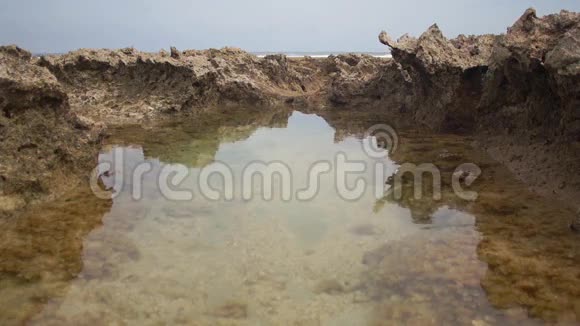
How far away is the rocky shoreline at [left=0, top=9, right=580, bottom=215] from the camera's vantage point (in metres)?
4.27

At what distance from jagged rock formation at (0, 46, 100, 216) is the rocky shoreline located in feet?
0.04

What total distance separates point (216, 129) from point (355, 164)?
349 cm

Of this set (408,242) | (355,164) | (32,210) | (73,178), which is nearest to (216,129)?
(355,164)

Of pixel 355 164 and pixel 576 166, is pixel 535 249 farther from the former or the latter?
pixel 355 164

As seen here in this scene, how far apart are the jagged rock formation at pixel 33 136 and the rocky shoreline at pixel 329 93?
0.01m

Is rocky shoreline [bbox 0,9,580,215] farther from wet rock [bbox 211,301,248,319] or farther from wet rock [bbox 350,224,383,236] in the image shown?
wet rock [bbox 211,301,248,319]

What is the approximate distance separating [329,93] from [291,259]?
9944 mm

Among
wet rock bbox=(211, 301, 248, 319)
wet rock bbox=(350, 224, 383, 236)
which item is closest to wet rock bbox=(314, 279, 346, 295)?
wet rock bbox=(211, 301, 248, 319)

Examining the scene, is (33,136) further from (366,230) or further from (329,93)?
(329,93)

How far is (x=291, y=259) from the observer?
3268 millimetres

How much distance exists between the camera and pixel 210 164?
587 centimetres

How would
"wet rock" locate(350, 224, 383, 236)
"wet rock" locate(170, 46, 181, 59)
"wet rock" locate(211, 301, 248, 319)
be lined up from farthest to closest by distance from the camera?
"wet rock" locate(170, 46, 181, 59) → "wet rock" locate(350, 224, 383, 236) → "wet rock" locate(211, 301, 248, 319)

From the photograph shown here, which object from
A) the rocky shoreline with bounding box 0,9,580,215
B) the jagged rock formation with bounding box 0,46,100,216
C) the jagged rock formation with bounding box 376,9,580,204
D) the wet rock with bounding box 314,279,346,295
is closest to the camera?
the wet rock with bounding box 314,279,346,295

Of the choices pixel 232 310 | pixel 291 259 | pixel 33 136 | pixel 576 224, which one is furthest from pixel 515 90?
pixel 33 136
